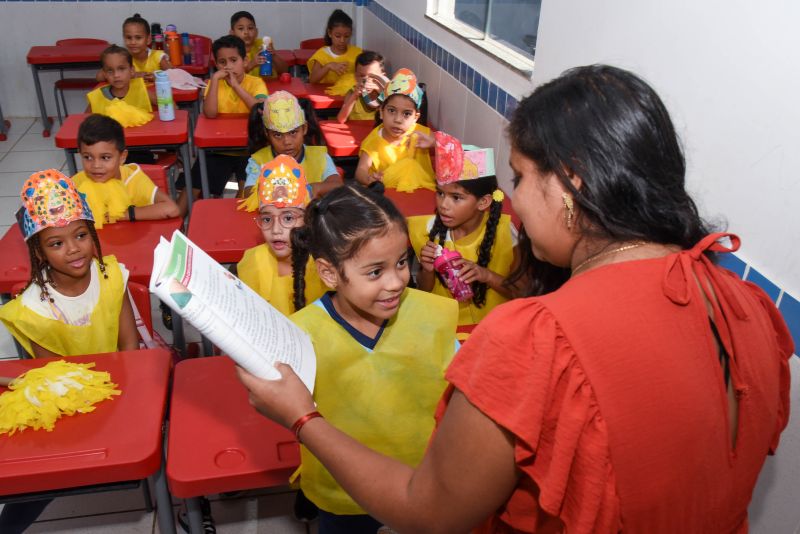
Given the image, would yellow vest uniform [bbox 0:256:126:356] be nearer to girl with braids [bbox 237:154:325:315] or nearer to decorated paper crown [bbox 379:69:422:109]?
girl with braids [bbox 237:154:325:315]

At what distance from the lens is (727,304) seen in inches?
33.4

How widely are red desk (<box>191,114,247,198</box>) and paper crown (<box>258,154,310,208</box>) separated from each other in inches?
57.2

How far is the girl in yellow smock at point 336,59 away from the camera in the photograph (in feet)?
17.0

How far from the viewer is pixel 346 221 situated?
5.24 feet

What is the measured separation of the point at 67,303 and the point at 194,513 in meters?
0.93

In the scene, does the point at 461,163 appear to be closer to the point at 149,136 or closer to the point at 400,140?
the point at 400,140

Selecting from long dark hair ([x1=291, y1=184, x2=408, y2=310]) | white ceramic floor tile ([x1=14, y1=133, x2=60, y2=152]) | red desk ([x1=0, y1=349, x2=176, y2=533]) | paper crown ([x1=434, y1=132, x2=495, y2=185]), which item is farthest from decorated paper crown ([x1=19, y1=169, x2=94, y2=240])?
white ceramic floor tile ([x1=14, y1=133, x2=60, y2=152])

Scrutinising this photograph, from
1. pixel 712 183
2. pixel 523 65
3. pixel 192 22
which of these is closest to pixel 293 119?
pixel 523 65

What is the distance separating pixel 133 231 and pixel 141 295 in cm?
56

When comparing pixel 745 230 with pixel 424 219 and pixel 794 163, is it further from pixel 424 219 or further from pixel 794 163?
pixel 424 219

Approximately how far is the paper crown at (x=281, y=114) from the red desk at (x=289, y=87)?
1350 mm

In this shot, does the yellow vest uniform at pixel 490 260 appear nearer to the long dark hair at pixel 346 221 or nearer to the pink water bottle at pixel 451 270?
the pink water bottle at pixel 451 270

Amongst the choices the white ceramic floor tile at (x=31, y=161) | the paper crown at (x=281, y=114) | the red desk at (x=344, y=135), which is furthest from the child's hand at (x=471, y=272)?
the white ceramic floor tile at (x=31, y=161)

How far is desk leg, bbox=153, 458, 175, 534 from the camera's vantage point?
5.03 ft
